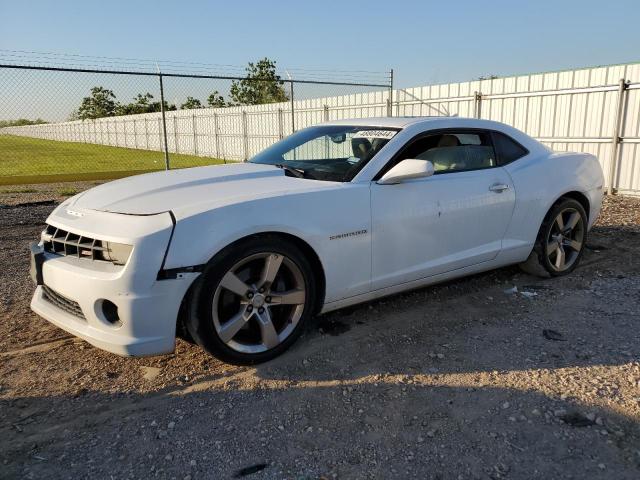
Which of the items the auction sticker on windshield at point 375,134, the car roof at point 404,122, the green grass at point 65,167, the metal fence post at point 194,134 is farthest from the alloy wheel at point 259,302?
the metal fence post at point 194,134

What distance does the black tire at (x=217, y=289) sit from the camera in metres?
2.83

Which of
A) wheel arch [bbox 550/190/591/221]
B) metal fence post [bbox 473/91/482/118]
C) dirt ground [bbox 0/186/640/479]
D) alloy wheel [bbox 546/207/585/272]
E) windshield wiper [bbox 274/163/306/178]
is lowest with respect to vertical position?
dirt ground [bbox 0/186/640/479]

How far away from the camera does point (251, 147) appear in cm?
2141

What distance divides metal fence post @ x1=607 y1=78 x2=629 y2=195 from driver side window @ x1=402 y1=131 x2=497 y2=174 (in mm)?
7305

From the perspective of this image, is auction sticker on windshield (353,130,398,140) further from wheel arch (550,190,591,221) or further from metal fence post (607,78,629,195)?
metal fence post (607,78,629,195)

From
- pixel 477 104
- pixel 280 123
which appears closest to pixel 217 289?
pixel 477 104

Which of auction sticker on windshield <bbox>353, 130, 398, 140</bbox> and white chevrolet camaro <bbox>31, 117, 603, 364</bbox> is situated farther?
auction sticker on windshield <bbox>353, 130, 398, 140</bbox>

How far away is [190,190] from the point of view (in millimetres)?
3254

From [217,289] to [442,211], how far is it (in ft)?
5.89

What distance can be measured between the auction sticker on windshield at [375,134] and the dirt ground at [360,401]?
53.1 inches

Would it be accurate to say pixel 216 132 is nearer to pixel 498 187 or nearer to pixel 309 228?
pixel 498 187

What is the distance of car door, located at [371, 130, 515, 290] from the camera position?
354 centimetres

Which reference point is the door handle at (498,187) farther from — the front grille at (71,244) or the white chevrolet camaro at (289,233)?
the front grille at (71,244)

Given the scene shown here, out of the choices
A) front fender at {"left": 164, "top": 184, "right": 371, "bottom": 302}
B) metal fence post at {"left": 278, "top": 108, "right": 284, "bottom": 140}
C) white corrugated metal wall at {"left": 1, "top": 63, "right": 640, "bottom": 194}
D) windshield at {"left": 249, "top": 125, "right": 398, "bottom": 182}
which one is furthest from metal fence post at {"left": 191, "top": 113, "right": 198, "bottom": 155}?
front fender at {"left": 164, "top": 184, "right": 371, "bottom": 302}
